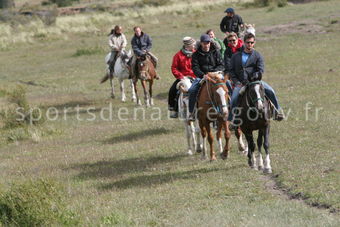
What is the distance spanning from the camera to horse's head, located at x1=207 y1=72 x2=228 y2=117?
1334 centimetres

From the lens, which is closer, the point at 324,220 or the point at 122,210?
the point at 324,220

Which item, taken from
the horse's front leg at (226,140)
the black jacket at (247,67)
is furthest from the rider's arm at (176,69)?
the black jacket at (247,67)

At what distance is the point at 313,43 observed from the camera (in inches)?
1334

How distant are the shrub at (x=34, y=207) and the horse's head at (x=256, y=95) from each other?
3.98 m

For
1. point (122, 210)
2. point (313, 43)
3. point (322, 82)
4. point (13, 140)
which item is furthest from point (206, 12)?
point (122, 210)

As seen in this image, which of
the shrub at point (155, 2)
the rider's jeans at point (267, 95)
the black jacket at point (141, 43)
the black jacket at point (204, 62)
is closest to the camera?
the rider's jeans at point (267, 95)

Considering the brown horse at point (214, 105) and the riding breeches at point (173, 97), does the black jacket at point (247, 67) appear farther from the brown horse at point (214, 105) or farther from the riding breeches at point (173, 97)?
the riding breeches at point (173, 97)

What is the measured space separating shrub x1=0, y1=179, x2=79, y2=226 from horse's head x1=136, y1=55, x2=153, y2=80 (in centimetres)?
1223

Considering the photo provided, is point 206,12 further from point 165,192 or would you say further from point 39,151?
point 165,192

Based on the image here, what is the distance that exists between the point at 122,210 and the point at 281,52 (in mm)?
22557

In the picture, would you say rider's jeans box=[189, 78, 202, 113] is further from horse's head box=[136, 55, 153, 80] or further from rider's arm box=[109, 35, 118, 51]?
rider's arm box=[109, 35, 118, 51]

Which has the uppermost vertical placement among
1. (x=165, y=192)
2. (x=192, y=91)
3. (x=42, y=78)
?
(x=192, y=91)

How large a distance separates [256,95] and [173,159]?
3383mm

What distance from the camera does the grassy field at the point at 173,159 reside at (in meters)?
10.8
